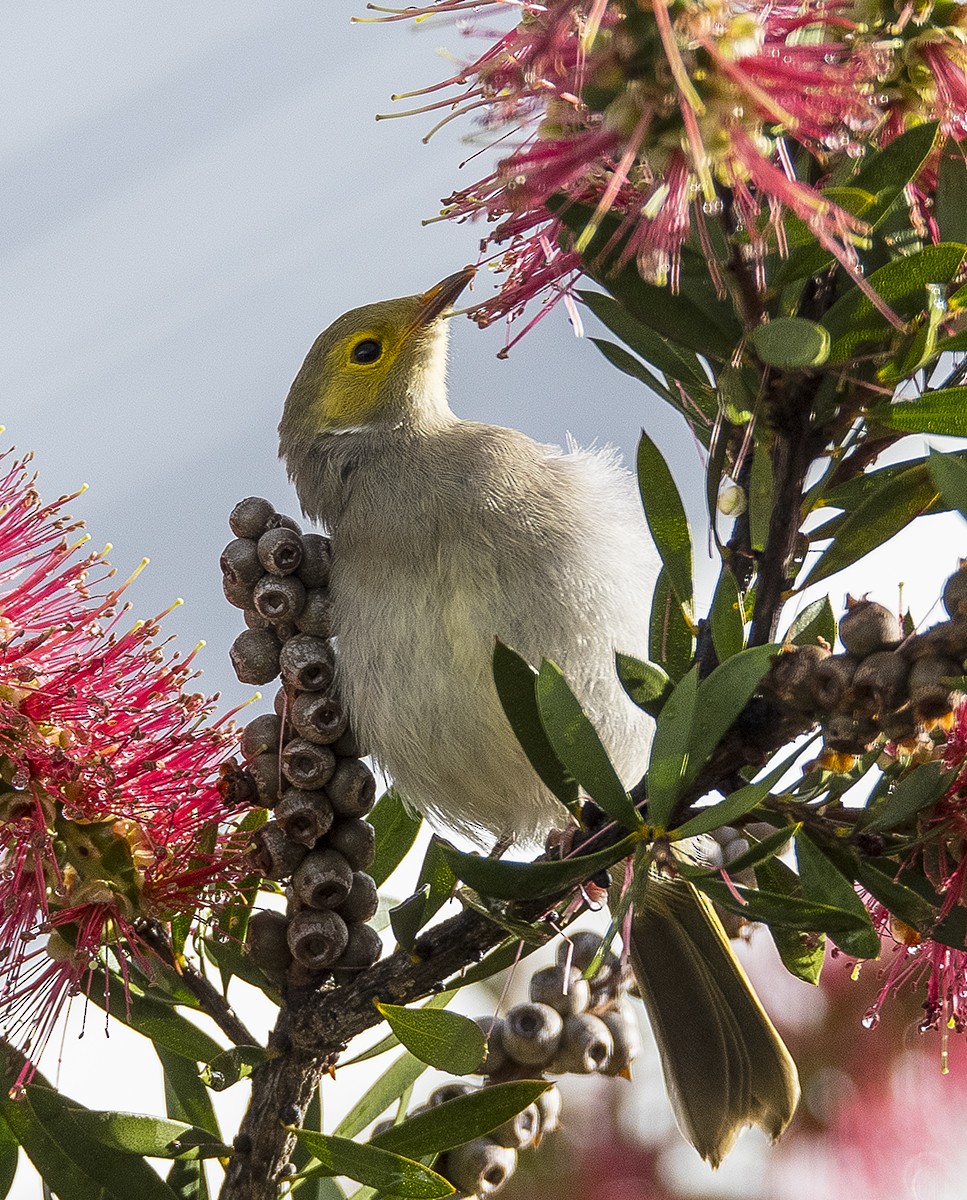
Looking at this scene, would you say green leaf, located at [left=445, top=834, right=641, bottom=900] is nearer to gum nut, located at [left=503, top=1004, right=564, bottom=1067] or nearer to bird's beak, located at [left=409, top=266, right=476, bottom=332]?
gum nut, located at [left=503, top=1004, right=564, bottom=1067]

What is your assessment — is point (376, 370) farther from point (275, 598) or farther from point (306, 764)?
point (306, 764)

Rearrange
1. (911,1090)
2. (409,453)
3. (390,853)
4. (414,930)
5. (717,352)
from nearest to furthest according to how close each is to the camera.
Answer: 1. (717,352)
2. (414,930)
3. (390,853)
4. (911,1090)
5. (409,453)

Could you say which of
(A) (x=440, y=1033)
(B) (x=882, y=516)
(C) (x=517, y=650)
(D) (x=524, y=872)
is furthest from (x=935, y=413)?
(C) (x=517, y=650)

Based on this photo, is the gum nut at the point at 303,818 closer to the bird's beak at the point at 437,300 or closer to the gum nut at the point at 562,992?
the gum nut at the point at 562,992

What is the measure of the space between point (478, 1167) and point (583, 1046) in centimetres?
20

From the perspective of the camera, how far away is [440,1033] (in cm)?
156

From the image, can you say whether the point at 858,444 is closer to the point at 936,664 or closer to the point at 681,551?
the point at 681,551

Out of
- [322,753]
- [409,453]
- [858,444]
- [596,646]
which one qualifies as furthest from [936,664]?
[409,453]

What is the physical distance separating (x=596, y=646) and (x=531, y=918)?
2.99 ft

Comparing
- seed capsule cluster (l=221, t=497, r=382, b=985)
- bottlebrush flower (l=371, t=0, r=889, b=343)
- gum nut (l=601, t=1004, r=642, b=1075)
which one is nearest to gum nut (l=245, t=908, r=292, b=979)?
seed capsule cluster (l=221, t=497, r=382, b=985)

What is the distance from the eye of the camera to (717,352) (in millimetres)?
1379

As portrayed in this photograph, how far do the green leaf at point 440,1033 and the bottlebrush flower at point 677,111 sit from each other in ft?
2.70

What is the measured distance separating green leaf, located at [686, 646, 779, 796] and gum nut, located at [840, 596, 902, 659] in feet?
0.23

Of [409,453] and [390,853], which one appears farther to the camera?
[409,453]
